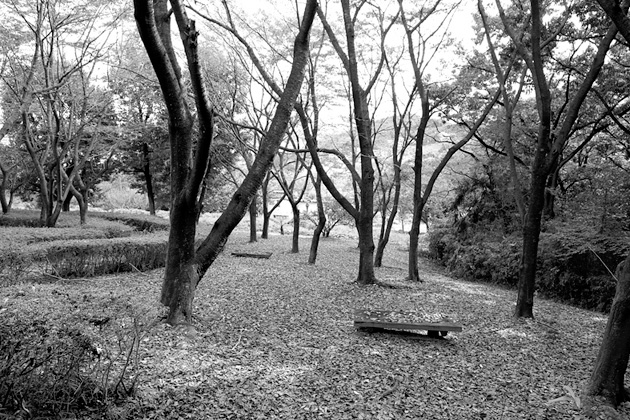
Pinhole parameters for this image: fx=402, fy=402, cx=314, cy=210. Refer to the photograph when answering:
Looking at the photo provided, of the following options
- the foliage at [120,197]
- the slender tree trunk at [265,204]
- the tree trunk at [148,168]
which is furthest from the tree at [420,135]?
the foliage at [120,197]

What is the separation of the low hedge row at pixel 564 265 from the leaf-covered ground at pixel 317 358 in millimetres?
1729

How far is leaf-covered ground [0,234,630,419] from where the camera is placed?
291 cm

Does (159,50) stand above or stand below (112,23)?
below

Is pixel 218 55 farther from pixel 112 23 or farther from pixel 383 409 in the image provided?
pixel 383 409

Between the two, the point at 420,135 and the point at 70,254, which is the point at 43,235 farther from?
the point at 420,135

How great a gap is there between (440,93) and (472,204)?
545cm

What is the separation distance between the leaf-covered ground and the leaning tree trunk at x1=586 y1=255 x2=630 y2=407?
0.99 feet

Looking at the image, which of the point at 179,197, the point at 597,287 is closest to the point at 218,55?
the point at 179,197

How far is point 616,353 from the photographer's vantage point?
10.8 feet

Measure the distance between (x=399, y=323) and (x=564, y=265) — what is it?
6.15 metres

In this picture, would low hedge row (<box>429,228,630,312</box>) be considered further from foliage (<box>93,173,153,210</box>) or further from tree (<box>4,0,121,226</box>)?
foliage (<box>93,173,153,210</box>)

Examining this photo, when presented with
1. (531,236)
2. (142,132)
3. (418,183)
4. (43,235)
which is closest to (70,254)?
(43,235)

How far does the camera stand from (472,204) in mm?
14555

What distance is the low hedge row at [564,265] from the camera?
26.7 feet
